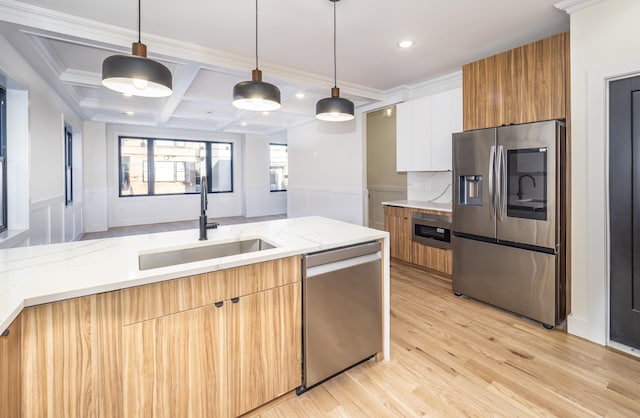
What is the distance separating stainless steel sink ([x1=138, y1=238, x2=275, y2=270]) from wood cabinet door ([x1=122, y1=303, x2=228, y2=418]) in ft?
1.64

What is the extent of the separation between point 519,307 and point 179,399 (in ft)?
9.12

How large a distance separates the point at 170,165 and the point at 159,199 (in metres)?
0.96

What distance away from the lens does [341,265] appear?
6.09ft

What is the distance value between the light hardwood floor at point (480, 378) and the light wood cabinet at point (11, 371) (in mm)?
1053

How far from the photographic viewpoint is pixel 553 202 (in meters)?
2.48

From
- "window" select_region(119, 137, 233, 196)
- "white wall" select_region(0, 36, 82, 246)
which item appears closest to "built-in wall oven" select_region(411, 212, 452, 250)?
"white wall" select_region(0, 36, 82, 246)

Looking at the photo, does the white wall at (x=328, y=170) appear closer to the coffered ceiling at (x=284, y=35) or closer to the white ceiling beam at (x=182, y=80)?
the coffered ceiling at (x=284, y=35)

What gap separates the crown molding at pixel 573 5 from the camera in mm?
2271

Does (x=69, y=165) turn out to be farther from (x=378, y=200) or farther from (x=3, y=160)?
(x=378, y=200)

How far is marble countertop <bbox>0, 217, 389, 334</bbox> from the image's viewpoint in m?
1.12

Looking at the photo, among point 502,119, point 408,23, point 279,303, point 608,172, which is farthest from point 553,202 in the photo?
point 279,303

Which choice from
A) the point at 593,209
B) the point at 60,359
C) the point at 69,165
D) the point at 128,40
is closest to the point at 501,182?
the point at 593,209

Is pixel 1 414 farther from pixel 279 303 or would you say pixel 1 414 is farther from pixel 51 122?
pixel 51 122

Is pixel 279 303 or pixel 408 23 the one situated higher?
pixel 408 23
